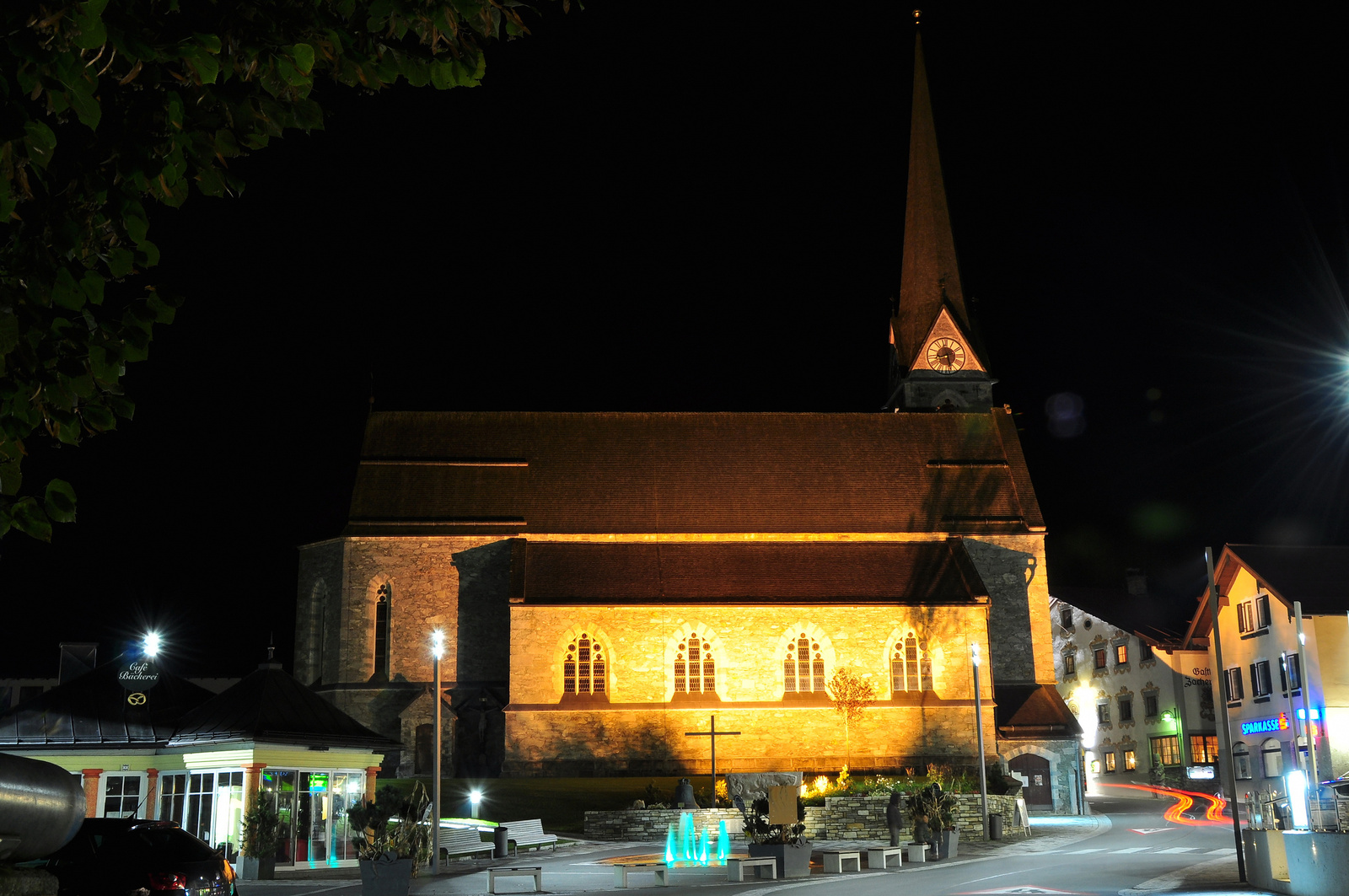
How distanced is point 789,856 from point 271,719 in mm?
10938

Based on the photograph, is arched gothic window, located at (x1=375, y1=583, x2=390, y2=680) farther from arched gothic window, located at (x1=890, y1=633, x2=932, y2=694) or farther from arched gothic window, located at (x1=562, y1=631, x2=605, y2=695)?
arched gothic window, located at (x1=890, y1=633, x2=932, y2=694)

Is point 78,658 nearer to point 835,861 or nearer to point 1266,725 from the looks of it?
point 835,861

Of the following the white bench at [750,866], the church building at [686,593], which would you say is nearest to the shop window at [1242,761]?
the church building at [686,593]

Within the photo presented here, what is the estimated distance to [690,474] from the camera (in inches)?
1906

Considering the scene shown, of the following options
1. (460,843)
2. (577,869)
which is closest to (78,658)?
(460,843)

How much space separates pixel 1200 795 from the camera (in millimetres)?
44438

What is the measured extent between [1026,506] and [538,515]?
19441 mm

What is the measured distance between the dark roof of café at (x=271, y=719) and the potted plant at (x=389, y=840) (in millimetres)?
4515

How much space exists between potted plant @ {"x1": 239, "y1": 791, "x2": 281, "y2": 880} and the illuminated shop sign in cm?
3674

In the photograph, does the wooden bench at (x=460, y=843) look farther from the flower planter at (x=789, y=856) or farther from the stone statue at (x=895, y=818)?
the stone statue at (x=895, y=818)

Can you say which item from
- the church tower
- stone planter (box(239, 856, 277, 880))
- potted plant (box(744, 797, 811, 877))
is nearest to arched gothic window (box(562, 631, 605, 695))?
the church tower

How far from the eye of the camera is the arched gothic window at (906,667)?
4294 cm

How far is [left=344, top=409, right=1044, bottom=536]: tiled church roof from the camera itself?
46.3m

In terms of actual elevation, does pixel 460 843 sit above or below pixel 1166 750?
below
